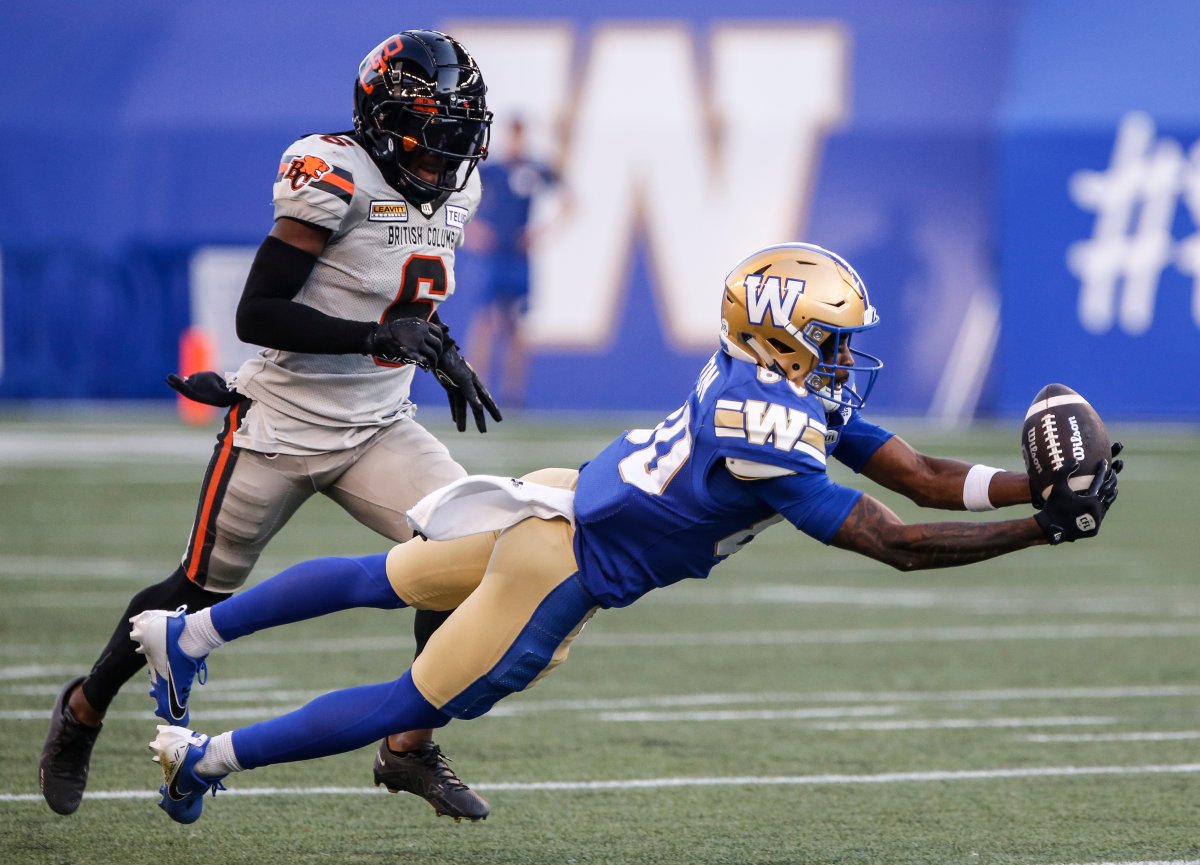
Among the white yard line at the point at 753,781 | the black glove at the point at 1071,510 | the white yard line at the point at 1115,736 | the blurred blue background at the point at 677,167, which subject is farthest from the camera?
the blurred blue background at the point at 677,167

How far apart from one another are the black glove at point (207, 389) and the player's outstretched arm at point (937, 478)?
1644 millimetres

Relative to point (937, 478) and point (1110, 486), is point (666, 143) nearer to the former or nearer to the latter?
point (937, 478)

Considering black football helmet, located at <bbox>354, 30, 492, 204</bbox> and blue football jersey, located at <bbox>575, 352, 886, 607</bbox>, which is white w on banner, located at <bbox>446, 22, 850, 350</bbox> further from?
blue football jersey, located at <bbox>575, 352, 886, 607</bbox>

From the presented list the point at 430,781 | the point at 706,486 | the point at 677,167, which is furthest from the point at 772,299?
the point at 677,167

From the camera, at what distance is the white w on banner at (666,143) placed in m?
18.5

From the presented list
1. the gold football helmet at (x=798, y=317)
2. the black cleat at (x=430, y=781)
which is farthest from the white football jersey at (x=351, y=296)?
the gold football helmet at (x=798, y=317)

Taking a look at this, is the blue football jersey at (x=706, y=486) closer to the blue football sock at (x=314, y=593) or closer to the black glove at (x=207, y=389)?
the blue football sock at (x=314, y=593)

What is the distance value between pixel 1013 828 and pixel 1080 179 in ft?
47.2

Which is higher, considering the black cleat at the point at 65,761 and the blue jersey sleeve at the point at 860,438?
the blue jersey sleeve at the point at 860,438

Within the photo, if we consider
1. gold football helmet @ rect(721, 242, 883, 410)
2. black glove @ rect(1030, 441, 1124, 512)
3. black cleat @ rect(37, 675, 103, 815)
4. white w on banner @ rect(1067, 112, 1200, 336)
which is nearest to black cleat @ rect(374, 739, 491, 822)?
black cleat @ rect(37, 675, 103, 815)

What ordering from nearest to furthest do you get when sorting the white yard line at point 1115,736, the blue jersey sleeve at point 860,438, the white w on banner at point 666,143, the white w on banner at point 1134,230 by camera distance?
1. the blue jersey sleeve at point 860,438
2. the white yard line at point 1115,736
3. the white w on banner at point 1134,230
4. the white w on banner at point 666,143

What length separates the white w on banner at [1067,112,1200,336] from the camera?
17703 millimetres

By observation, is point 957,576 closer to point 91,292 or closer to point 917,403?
point 917,403

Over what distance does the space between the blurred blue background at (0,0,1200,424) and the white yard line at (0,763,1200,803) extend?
1333cm
